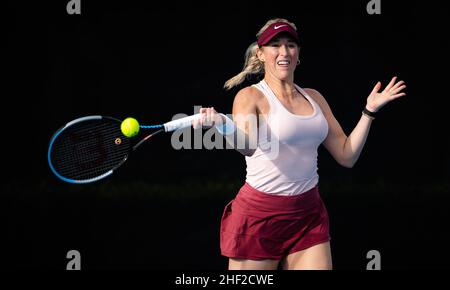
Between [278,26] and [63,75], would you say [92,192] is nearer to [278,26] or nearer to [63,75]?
[63,75]

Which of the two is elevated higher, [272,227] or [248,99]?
[248,99]

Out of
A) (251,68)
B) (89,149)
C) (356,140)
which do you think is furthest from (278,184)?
(89,149)

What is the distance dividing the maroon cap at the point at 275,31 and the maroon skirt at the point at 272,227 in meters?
0.73

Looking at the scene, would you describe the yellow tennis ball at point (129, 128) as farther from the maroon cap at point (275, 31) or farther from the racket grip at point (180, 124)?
the maroon cap at point (275, 31)

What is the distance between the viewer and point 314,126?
3.74m

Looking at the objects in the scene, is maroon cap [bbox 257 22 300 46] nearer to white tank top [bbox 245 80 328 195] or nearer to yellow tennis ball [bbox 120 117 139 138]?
white tank top [bbox 245 80 328 195]

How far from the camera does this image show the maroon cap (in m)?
3.79

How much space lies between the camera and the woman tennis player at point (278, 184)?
368 cm

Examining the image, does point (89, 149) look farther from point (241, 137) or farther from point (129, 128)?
point (241, 137)

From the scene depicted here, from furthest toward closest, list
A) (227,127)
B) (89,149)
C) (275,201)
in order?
(89,149)
(275,201)
(227,127)

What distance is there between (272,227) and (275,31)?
947 millimetres

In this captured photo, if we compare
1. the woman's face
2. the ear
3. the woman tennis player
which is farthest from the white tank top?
the ear

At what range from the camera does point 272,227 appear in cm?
372

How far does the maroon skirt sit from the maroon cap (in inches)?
28.8
